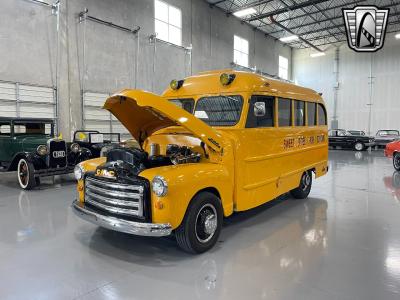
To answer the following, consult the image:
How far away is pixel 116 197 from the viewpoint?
11.2 feet

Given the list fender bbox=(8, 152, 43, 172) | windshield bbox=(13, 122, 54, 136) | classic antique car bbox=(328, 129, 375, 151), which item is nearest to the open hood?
fender bbox=(8, 152, 43, 172)

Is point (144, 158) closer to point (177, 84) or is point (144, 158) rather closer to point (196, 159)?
point (196, 159)

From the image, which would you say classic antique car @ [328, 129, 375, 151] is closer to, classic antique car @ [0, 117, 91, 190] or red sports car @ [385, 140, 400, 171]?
red sports car @ [385, 140, 400, 171]

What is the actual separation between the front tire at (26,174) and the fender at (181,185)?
185 inches

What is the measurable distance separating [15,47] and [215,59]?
407 inches

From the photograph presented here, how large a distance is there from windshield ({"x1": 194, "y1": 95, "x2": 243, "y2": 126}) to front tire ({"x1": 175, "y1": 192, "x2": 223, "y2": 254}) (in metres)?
1.14

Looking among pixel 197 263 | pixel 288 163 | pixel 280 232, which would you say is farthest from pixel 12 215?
pixel 288 163

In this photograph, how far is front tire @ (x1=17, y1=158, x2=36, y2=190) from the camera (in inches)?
274

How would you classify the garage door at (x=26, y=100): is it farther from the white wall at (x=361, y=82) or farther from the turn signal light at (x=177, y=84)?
the white wall at (x=361, y=82)

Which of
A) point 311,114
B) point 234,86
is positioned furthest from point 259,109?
point 311,114

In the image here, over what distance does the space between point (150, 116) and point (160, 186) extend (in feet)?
5.07

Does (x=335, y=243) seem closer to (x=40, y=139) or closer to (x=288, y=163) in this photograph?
(x=288, y=163)

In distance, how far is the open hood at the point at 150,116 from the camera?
3.41 metres

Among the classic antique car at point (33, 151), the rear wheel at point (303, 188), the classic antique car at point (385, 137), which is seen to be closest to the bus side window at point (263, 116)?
the rear wheel at point (303, 188)
